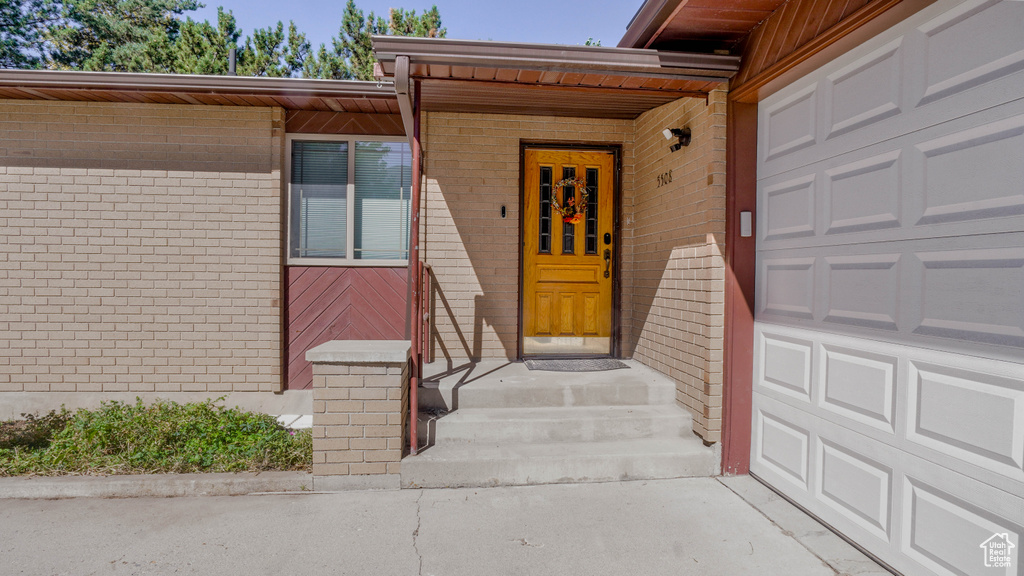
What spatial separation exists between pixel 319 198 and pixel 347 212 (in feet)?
1.04

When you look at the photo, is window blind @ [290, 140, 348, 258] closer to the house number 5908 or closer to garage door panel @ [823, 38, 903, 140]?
the house number 5908

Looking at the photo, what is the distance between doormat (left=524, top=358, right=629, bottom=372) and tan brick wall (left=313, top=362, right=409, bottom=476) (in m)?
1.63

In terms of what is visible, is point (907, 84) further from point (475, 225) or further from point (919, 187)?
point (475, 225)

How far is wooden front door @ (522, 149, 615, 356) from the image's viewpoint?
5.09m

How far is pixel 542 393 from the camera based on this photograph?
3908 millimetres

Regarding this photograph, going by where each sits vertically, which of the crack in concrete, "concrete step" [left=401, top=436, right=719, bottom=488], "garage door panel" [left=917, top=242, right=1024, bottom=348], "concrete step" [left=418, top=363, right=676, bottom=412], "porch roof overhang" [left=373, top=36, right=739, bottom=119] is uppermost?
"porch roof overhang" [left=373, top=36, right=739, bottom=119]

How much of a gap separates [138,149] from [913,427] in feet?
20.4

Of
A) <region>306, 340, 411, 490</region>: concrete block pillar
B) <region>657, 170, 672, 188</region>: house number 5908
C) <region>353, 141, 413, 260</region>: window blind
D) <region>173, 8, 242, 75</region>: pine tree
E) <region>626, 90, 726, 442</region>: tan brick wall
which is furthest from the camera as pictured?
<region>173, 8, 242, 75</region>: pine tree

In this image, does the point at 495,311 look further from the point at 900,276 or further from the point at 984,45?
the point at 984,45

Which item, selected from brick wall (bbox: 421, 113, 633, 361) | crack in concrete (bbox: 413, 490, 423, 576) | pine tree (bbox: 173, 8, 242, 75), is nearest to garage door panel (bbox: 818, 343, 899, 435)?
crack in concrete (bbox: 413, 490, 423, 576)

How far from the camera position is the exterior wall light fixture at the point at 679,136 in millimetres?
3825

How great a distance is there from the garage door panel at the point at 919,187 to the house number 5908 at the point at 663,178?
3.53 feet

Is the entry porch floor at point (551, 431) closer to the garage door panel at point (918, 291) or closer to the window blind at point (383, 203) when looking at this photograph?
the garage door panel at point (918, 291)

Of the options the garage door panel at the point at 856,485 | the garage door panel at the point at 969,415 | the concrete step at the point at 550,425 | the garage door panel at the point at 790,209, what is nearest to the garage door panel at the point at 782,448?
the garage door panel at the point at 856,485
